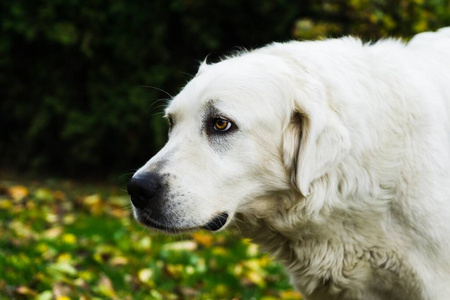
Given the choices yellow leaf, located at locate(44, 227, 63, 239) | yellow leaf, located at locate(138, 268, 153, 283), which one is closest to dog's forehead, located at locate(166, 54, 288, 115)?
yellow leaf, located at locate(138, 268, 153, 283)

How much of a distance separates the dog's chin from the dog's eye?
0.39 m

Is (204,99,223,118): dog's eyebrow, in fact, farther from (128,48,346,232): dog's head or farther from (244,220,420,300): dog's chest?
(244,220,420,300): dog's chest

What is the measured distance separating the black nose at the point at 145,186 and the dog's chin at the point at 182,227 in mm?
105

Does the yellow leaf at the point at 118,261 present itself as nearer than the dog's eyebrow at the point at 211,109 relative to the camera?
No

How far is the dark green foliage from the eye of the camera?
7.78m

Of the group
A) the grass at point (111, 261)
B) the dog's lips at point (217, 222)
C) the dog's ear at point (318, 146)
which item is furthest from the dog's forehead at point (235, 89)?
the grass at point (111, 261)

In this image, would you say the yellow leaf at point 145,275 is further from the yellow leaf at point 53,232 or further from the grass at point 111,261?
the yellow leaf at point 53,232

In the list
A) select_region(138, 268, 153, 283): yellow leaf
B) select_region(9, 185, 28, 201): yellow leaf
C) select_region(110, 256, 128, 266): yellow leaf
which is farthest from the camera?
select_region(9, 185, 28, 201): yellow leaf

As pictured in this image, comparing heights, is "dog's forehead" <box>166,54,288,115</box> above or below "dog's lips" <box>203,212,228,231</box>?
above

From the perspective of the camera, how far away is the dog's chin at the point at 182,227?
2.86 meters

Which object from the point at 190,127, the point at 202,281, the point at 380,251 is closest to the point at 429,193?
the point at 380,251

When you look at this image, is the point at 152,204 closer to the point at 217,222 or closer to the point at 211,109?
the point at 217,222

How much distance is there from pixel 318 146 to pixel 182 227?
0.72 meters

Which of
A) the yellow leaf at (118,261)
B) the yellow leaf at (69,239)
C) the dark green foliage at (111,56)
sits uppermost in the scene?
the dark green foliage at (111,56)
